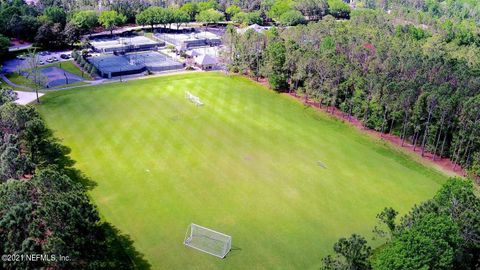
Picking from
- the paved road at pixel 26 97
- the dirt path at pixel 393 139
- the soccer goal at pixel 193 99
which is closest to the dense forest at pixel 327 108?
the dirt path at pixel 393 139

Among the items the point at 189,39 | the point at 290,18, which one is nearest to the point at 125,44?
the point at 189,39

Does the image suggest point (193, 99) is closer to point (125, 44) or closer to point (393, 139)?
point (393, 139)

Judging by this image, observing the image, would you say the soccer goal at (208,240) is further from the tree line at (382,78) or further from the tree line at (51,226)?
the tree line at (382,78)

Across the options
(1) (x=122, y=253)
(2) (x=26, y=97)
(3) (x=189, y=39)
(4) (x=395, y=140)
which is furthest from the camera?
(3) (x=189, y=39)

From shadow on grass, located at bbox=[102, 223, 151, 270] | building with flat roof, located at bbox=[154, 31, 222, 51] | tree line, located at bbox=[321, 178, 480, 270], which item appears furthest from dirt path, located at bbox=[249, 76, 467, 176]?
building with flat roof, located at bbox=[154, 31, 222, 51]

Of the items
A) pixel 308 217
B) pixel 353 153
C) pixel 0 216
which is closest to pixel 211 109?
pixel 353 153

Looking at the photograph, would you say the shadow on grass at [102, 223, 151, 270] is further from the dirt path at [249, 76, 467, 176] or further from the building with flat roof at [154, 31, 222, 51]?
the building with flat roof at [154, 31, 222, 51]

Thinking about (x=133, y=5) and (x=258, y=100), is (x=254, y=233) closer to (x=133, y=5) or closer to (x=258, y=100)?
(x=258, y=100)
